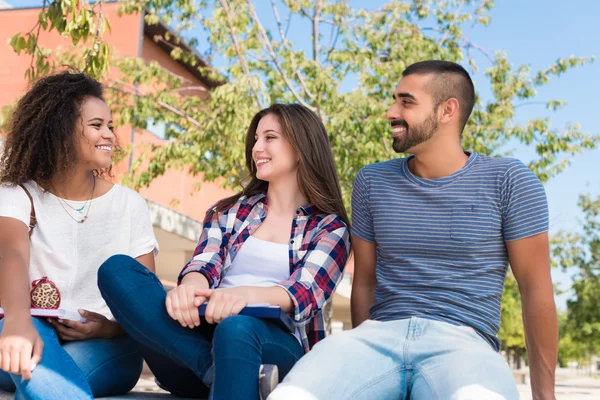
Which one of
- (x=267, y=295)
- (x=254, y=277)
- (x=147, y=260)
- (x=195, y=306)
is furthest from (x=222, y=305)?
(x=147, y=260)

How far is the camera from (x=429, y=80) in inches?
126

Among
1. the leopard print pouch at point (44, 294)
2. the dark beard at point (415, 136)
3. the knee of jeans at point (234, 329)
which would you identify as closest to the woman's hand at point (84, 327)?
the leopard print pouch at point (44, 294)

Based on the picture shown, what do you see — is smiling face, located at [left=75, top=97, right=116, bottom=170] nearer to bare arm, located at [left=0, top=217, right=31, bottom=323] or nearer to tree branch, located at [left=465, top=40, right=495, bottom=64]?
bare arm, located at [left=0, top=217, right=31, bottom=323]

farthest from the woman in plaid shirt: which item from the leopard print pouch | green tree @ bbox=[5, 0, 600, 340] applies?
green tree @ bbox=[5, 0, 600, 340]

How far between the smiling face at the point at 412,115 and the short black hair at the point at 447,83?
31 mm

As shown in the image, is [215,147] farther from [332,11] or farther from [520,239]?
[520,239]

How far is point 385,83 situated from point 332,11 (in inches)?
73.3

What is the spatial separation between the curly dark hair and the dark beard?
142 centimetres

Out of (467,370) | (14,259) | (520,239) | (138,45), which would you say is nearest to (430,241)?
(520,239)

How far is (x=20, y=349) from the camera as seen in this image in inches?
95.0

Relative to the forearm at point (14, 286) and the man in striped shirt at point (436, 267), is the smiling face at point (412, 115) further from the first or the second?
the forearm at point (14, 286)

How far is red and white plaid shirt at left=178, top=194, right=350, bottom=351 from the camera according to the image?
9.37 ft

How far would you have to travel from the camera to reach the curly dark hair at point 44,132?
121 inches

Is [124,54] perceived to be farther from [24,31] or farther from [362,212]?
[362,212]
